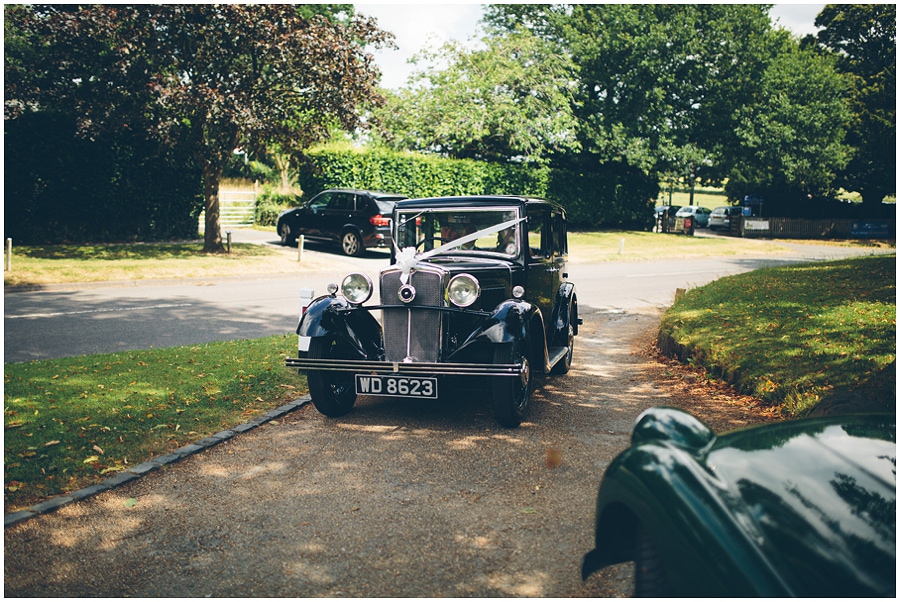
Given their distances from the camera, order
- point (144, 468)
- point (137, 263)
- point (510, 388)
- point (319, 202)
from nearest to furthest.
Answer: point (144, 468) < point (510, 388) < point (137, 263) < point (319, 202)

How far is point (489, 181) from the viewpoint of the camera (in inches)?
1224

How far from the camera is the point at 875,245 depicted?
111 ft

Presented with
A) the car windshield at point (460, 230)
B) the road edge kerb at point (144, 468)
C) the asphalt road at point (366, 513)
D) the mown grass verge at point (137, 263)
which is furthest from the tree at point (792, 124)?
the road edge kerb at point (144, 468)

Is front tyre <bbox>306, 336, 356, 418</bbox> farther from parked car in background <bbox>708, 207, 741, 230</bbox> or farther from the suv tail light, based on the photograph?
parked car in background <bbox>708, 207, 741, 230</bbox>

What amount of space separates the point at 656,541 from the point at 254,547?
2.39 metres

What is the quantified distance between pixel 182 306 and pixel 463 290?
8199 mm

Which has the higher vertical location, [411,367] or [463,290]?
[463,290]

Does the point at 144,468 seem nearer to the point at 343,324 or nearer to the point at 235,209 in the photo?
the point at 343,324

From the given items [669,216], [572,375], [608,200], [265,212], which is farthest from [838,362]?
[669,216]

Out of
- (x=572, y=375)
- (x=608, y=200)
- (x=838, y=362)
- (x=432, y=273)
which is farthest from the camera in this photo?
(x=608, y=200)

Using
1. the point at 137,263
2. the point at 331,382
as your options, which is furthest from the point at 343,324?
the point at 137,263

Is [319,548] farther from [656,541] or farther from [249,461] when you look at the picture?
[656,541]

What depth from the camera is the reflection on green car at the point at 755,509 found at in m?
2.09

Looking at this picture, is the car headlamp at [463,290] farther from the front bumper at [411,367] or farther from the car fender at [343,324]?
the car fender at [343,324]
